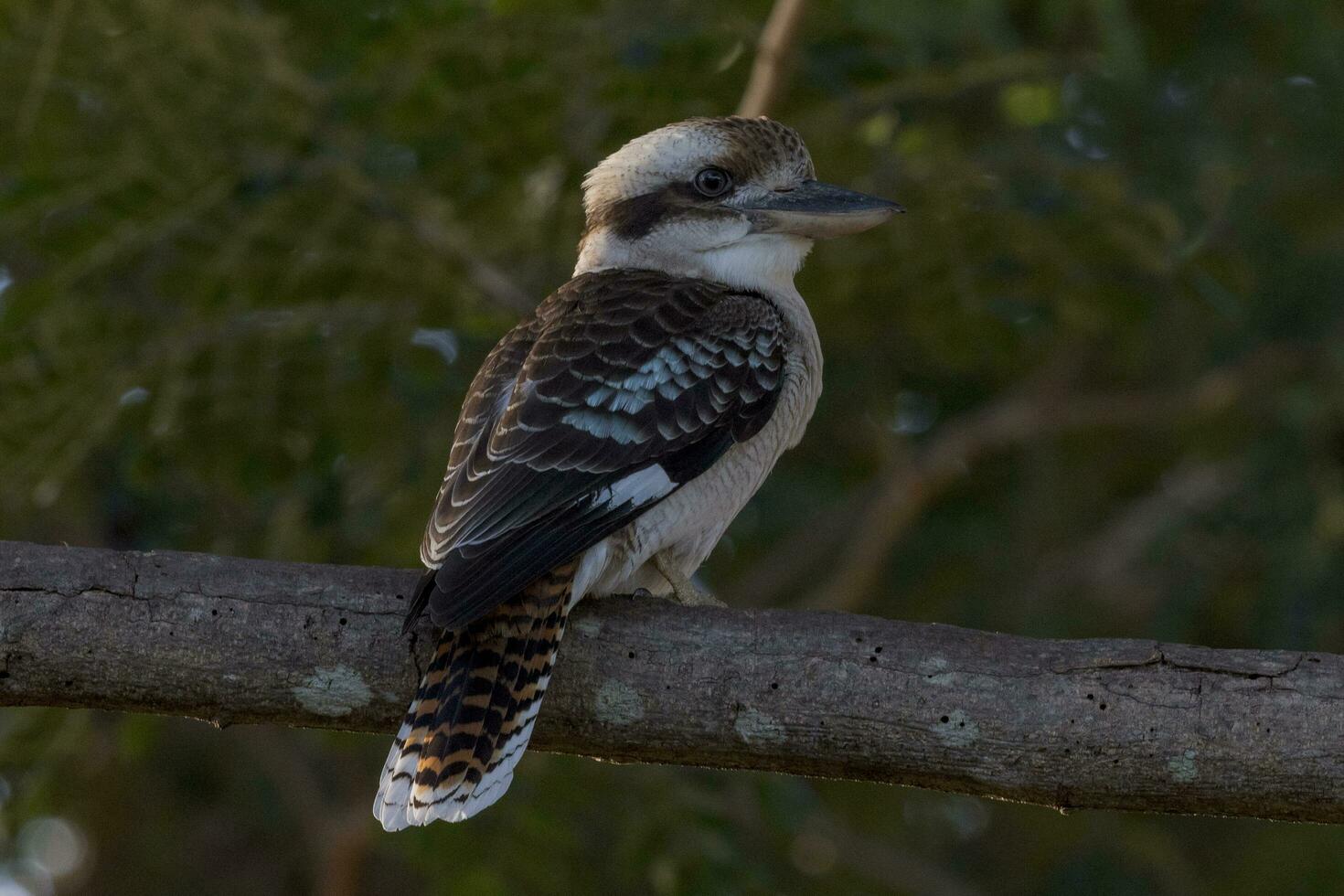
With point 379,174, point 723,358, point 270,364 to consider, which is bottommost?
point 270,364

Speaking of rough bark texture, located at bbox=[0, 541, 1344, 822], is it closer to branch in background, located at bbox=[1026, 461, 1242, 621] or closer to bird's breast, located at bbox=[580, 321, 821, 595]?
bird's breast, located at bbox=[580, 321, 821, 595]

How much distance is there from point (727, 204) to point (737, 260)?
0.43 ft

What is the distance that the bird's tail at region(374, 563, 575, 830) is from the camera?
309 cm

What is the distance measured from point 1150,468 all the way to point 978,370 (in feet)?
4.04

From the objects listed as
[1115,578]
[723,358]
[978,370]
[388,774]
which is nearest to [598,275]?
[723,358]

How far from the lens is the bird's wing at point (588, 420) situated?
320 cm

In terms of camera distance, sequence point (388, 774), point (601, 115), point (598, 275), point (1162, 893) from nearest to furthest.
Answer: point (388, 774) < point (598, 275) < point (601, 115) < point (1162, 893)

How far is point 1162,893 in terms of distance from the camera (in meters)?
6.48

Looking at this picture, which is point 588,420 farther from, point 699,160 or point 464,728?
point 699,160

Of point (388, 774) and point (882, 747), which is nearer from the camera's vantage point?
point (882, 747)

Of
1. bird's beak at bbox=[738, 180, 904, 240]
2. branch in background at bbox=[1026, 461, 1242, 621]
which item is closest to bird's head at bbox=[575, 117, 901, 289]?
bird's beak at bbox=[738, 180, 904, 240]

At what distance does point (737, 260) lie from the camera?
13.5 feet

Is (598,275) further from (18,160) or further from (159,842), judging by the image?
(159,842)

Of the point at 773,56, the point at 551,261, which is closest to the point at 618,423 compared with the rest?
the point at 773,56
